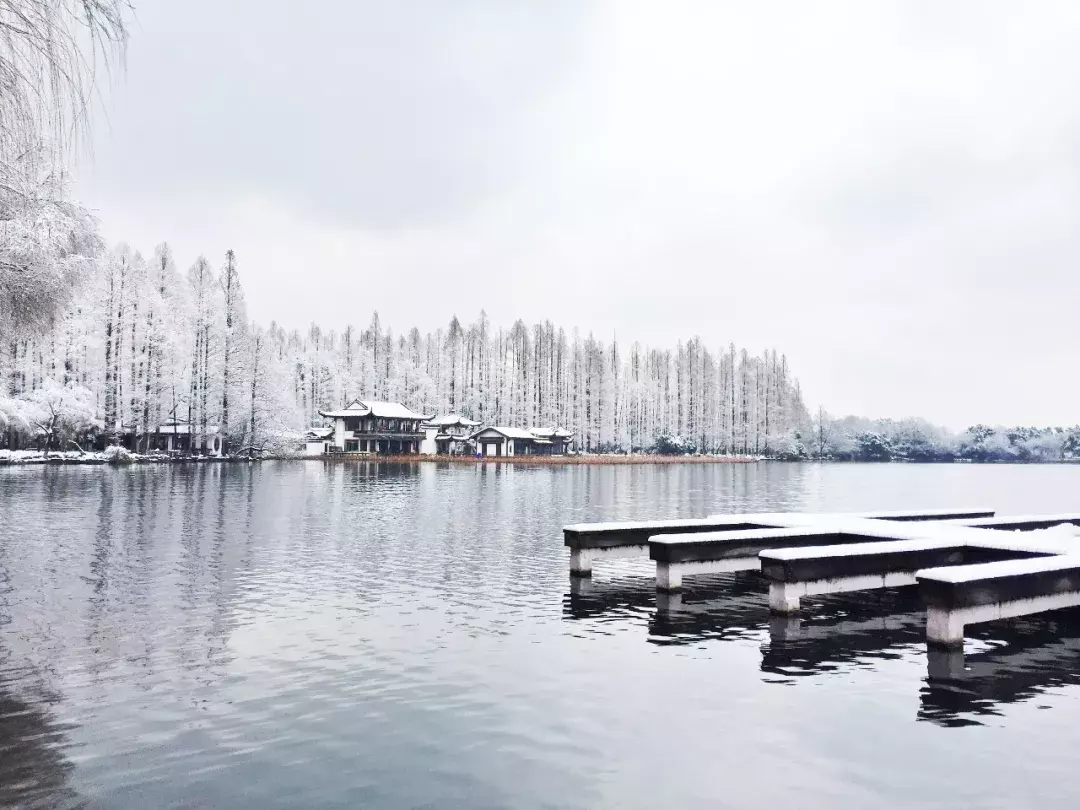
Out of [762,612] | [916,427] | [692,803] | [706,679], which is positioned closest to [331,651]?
[706,679]

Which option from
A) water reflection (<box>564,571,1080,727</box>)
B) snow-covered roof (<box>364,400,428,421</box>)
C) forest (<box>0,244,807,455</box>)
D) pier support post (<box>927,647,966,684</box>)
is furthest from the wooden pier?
snow-covered roof (<box>364,400,428,421</box>)

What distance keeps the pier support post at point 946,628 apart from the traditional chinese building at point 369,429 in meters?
101

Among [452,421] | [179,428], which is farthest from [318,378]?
[179,428]

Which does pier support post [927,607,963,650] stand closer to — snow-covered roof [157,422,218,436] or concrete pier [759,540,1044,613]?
concrete pier [759,540,1044,613]

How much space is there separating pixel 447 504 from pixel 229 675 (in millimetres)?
30023

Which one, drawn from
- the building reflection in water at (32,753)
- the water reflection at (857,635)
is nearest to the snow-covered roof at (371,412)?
the water reflection at (857,635)

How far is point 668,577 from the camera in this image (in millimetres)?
17641

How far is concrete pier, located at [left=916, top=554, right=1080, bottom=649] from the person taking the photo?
42.3 feet

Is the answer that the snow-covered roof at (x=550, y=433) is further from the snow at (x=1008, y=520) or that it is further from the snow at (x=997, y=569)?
the snow at (x=997, y=569)

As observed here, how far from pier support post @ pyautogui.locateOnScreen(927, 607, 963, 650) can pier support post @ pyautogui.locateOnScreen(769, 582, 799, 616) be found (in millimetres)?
2638

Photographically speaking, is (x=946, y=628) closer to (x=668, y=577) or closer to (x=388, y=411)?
(x=668, y=577)

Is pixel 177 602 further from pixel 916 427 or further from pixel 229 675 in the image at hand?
pixel 916 427

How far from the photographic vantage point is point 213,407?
88.9 metres

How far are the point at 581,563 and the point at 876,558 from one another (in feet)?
22.8
